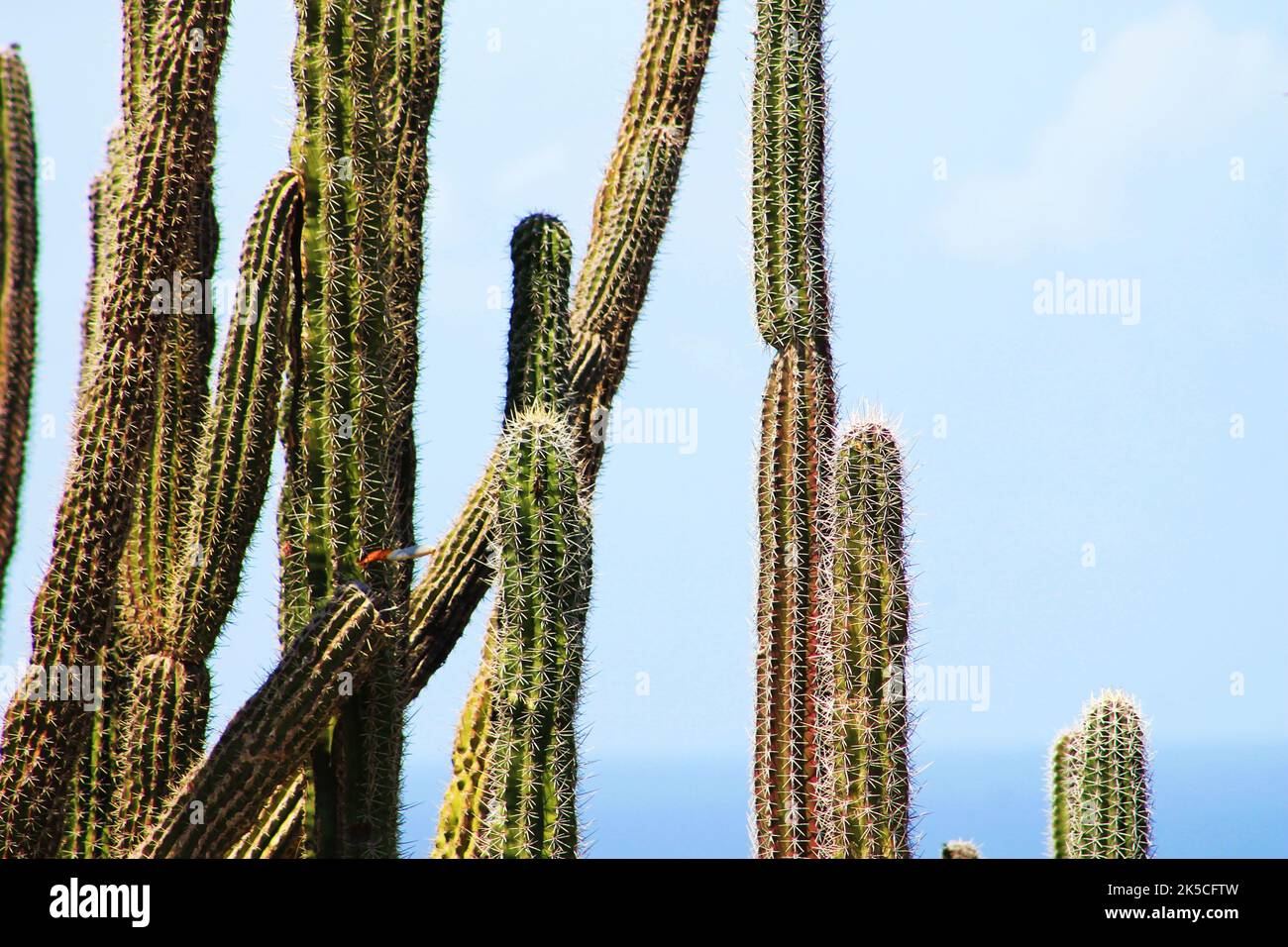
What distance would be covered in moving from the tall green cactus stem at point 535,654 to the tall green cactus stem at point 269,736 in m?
0.58

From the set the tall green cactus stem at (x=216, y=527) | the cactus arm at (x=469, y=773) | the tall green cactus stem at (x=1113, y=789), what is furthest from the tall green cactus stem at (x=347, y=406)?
the tall green cactus stem at (x=1113, y=789)

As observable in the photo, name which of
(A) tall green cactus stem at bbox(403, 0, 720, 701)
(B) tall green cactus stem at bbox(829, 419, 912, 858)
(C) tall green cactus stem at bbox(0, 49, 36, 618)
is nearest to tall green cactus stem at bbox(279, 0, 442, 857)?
(A) tall green cactus stem at bbox(403, 0, 720, 701)

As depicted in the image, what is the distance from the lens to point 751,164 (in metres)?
5.87

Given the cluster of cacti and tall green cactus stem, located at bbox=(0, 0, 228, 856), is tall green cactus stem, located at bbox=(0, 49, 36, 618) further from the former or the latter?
tall green cactus stem, located at bbox=(0, 0, 228, 856)

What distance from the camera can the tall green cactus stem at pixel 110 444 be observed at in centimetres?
536

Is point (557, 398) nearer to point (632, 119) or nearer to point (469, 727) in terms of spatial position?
point (469, 727)

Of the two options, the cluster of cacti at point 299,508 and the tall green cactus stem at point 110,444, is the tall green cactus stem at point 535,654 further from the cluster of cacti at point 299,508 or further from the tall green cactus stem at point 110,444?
the tall green cactus stem at point 110,444

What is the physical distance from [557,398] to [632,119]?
199cm

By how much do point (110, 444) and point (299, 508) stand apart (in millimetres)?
852

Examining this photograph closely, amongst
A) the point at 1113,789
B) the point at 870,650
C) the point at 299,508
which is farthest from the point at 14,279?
the point at 1113,789

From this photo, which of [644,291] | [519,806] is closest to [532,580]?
[519,806]

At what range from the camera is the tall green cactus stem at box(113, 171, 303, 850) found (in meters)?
5.29

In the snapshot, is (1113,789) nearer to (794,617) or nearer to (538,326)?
(794,617)
